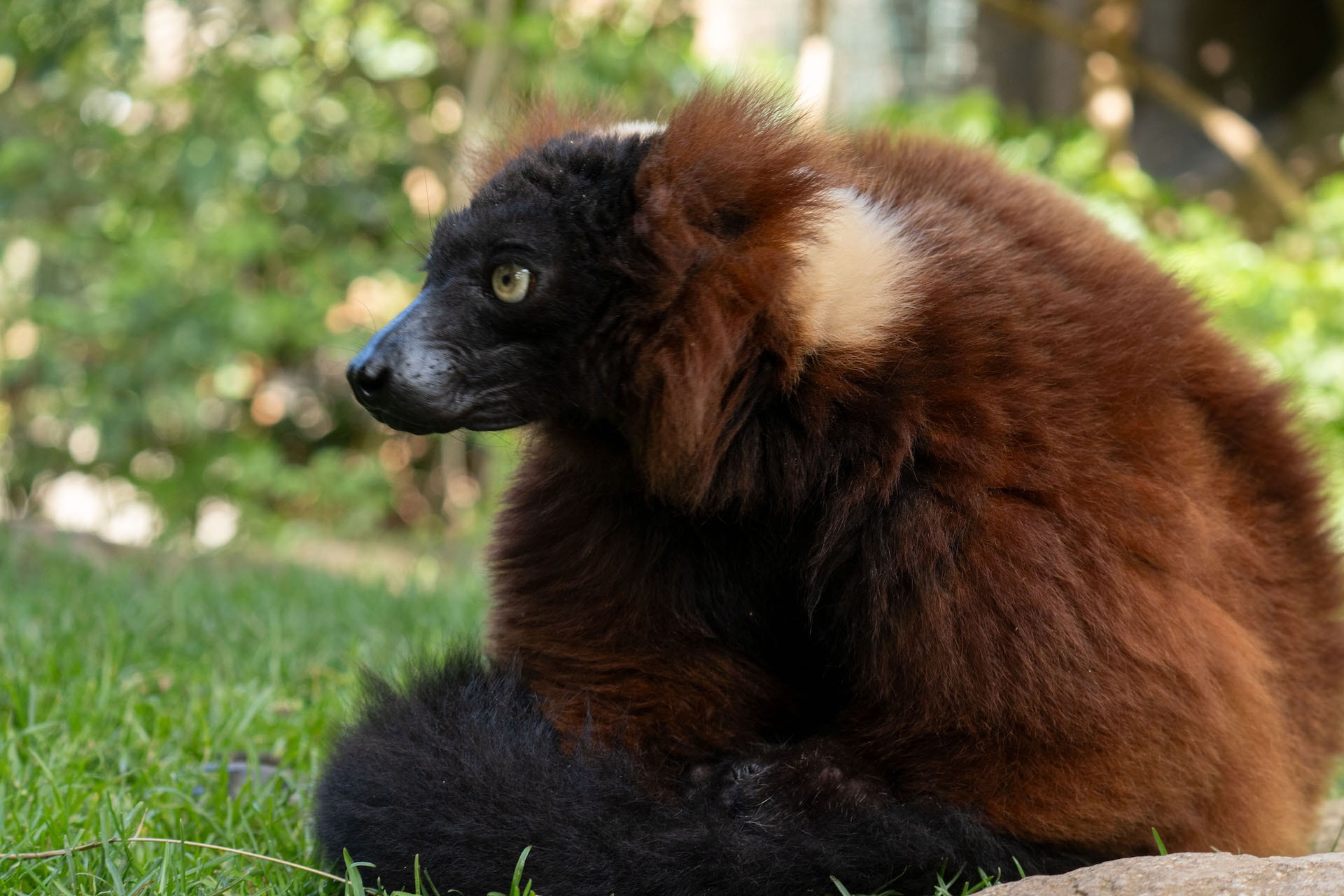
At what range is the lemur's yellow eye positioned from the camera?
2398 millimetres

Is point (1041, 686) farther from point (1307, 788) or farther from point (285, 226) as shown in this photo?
point (285, 226)

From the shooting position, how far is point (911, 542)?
229cm

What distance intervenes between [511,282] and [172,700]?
70.6 inches

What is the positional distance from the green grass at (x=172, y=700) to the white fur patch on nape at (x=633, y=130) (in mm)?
1131

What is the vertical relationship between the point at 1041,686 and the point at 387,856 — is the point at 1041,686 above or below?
above

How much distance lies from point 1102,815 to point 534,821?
1024 millimetres

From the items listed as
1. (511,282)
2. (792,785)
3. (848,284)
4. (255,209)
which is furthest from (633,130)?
(255,209)

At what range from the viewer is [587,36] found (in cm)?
836

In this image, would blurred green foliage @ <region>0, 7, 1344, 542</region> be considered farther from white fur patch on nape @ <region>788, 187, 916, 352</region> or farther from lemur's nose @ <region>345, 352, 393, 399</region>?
lemur's nose @ <region>345, 352, 393, 399</region>

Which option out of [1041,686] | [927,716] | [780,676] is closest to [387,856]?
[780,676]

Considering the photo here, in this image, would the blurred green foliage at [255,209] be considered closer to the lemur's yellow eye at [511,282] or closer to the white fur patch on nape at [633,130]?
the white fur patch on nape at [633,130]

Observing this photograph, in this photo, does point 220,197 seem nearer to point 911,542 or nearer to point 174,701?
point 174,701

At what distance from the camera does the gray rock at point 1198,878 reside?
198 cm

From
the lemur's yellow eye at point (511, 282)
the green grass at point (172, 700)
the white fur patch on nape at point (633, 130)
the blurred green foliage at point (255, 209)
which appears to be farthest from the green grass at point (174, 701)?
the blurred green foliage at point (255, 209)
